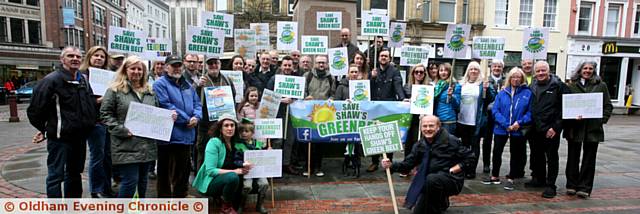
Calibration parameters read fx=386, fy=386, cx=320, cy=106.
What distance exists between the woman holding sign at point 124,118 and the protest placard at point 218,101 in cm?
86

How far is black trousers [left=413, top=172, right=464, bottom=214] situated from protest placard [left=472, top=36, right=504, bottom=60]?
3.72m

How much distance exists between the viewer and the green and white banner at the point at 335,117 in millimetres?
6176

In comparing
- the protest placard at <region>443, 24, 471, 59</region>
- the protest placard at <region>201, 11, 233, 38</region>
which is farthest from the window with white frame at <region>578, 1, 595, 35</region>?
the protest placard at <region>201, 11, 233, 38</region>

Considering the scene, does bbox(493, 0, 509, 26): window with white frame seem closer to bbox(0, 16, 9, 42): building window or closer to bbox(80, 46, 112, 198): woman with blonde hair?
bbox(80, 46, 112, 198): woman with blonde hair

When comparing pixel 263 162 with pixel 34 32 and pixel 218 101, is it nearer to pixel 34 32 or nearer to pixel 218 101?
pixel 218 101

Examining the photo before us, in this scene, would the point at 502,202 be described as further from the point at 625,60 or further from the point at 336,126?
the point at 625,60

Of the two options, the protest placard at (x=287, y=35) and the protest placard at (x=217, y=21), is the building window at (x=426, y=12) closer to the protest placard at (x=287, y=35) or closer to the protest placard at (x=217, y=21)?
the protest placard at (x=287, y=35)

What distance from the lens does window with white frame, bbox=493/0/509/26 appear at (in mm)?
25016

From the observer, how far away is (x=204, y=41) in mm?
5941

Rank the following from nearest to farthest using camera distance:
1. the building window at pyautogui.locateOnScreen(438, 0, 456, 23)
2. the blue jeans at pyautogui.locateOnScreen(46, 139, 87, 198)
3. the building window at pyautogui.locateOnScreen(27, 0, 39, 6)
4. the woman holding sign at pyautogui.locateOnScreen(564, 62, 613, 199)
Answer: the blue jeans at pyautogui.locateOnScreen(46, 139, 87, 198) → the woman holding sign at pyautogui.locateOnScreen(564, 62, 613, 199) → the building window at pyautogui.locateOnScreen(438, 0, 456, 23) → the building window at pyautogui.locateOnScreen(27, 0, 39, 6)

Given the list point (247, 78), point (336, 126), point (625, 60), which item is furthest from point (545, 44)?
point (625, 60)

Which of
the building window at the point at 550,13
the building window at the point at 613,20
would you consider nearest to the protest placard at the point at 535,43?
the building window at the point at 550,13

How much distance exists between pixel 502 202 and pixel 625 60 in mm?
27176

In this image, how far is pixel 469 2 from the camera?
25391 millimetres
